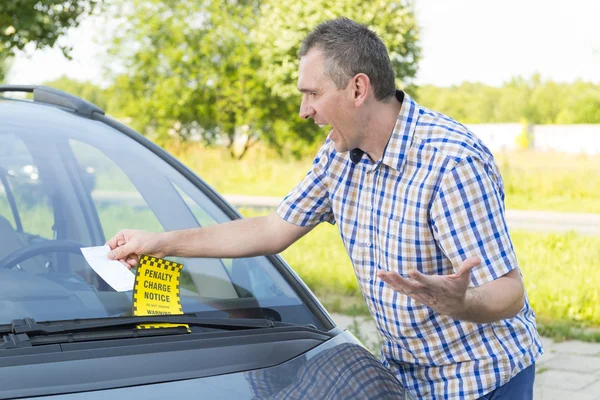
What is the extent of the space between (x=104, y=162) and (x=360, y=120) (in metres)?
0.78

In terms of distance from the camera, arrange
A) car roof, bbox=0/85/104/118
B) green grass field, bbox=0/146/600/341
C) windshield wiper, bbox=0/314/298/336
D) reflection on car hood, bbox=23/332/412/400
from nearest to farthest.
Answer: reflection on car hood, bbox=23/332/412/400
windshield wiper, bbox=0/314/298/336
car roof, bbox=0/85/104/118
green grass field, bbox=0/146/600/341

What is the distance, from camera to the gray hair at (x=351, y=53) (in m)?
2.00

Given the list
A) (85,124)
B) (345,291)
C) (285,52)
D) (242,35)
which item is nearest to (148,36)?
(242,35)

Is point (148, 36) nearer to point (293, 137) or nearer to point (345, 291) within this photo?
point (293, 137)

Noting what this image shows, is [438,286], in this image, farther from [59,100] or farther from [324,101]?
[59,100]

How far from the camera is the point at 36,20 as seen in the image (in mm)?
6223

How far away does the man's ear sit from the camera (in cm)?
200

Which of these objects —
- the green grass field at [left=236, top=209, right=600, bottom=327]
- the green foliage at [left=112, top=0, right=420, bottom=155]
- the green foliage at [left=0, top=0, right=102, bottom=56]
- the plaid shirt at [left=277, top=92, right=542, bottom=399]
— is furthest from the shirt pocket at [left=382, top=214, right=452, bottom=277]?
the green foliage at [left=112, top=0, right=420, bottom=155]

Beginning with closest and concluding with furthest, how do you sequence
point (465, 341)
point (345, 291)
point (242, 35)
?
point (465, 341)
point (345, 291)
point (242, 35)

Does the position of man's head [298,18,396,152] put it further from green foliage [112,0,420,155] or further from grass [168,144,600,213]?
green foliage [112,0,420,155]

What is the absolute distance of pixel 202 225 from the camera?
2.27 metres

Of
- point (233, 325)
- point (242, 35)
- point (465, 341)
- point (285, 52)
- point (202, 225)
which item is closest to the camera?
point (233, 325)

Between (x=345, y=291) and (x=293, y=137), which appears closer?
(x=345, y=291)

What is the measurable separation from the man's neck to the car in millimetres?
408
